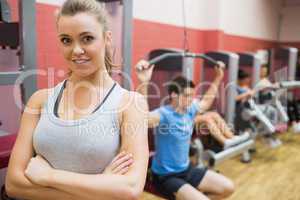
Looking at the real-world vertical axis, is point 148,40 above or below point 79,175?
above

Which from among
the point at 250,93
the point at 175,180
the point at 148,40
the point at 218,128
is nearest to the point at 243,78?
the point at 250,93

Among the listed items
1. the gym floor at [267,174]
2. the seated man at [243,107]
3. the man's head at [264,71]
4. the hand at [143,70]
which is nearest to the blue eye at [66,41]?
the hand at [143,70]

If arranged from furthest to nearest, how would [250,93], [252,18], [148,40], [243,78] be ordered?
[252,18]
[243,78]
[250,93]
[148,40]

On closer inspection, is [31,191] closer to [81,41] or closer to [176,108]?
[81,41]

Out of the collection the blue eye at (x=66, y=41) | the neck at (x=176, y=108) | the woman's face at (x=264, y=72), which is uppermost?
the blue eye at (x=66, y=41)

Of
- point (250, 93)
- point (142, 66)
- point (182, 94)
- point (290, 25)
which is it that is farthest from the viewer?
point (290, 25)

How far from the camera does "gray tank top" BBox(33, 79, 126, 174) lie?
3.10ft

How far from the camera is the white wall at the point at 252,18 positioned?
4.17 metres

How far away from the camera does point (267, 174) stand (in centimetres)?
314

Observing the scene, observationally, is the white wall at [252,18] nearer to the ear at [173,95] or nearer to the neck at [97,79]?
the ear at [173,95]

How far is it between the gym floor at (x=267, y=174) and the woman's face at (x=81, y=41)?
179 centimetres

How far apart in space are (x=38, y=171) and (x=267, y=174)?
2.73 metres

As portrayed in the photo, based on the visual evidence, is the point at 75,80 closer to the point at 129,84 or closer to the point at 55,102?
the point at 55,102

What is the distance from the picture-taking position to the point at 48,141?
3.14ft
